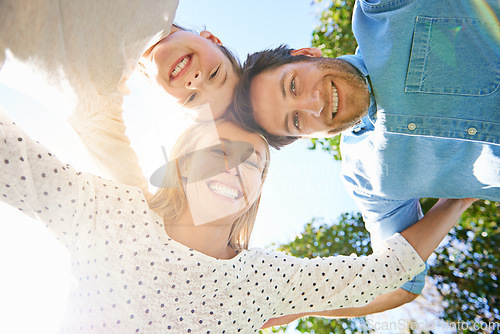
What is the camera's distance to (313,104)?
155cm

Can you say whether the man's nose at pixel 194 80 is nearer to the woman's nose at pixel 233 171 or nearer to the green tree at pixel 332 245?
the woman's nose at pixel 233 171

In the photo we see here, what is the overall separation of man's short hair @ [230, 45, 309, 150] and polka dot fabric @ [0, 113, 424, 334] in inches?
21.1

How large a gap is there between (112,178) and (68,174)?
0.19 meters

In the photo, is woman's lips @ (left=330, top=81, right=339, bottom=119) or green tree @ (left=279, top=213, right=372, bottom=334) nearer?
woman's lips @ (left=330, top=81, right=339, bottom=119)

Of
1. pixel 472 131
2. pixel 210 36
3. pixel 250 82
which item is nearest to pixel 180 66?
Result: pixel 210 36

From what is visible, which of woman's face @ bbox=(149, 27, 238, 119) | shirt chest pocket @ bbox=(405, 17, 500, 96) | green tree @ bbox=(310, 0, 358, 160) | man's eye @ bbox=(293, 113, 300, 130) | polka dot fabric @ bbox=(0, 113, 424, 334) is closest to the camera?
polka dot fabric @ bbox=(0, 113, 424, 334)

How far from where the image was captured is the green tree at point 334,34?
114 inches

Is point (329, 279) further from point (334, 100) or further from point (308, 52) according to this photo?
point (308, 52)

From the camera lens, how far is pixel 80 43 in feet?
2.26

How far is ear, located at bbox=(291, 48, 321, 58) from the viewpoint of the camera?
66.7 inches

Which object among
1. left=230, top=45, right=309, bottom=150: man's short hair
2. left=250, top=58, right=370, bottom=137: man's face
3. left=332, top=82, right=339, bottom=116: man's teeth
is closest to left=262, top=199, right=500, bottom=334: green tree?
left=230, top=45, right=309, bottom=150: man's short hair

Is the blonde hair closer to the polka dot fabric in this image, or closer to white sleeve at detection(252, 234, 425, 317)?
the polka dot fabric

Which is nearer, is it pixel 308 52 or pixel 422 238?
pixel 422 238

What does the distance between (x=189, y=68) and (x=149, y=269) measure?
748mm
